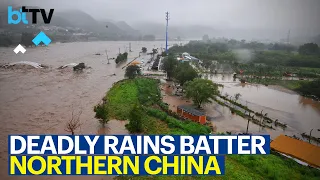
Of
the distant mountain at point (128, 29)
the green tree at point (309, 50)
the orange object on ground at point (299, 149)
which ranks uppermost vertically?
the distant mountain at point (128, 29)

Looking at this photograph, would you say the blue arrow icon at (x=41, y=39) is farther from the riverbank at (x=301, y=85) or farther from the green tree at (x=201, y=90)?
the riverbank at (x=301, y=85)

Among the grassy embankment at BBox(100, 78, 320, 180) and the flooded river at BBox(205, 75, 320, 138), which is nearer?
the grassy embankment at BBox(100, 78, 320, 180)

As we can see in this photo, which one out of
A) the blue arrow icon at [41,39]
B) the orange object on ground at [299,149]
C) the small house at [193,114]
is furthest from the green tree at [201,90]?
the blue arrow icon at [41,39]

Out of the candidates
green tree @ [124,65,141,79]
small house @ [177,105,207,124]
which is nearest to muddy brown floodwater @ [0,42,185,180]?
green tree @ [124,65,141,79]

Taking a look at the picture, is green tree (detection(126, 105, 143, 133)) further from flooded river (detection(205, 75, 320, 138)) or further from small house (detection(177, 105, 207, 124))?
flooded river (detection(205, 75, 320, 138))

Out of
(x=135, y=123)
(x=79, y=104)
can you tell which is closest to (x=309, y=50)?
(x=79, y=104)
